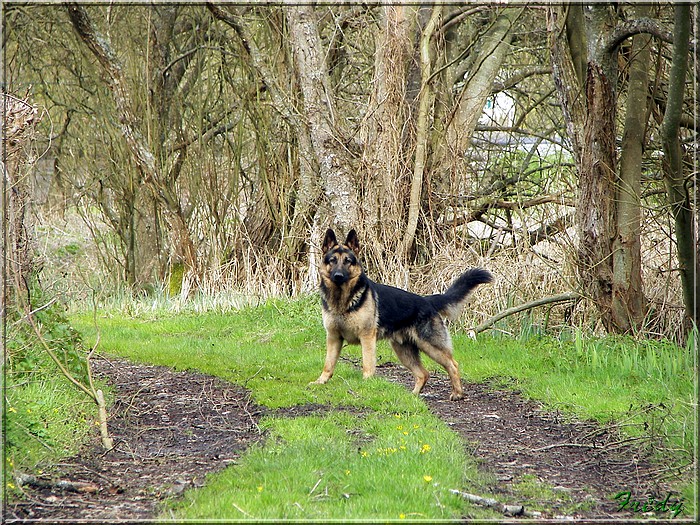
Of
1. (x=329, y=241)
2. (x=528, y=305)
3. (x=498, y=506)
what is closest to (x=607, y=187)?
(x=528, y=305)

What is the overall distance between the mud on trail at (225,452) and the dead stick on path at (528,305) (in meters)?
1.75

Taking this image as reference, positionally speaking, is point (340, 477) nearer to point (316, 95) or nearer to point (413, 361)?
point (413, 361)

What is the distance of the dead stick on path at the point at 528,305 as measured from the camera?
32.4 ft

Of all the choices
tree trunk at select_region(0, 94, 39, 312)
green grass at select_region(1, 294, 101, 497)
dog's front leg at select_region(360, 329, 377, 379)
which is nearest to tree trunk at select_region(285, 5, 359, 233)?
dog's front leg at select_region(360, 329, 377, 379)

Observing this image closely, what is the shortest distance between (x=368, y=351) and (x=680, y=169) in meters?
3.63

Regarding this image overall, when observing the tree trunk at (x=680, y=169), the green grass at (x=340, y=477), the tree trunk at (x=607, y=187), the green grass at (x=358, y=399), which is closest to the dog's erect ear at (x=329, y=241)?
the green grass at (x=358, y=399)

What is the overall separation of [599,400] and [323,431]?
270cm

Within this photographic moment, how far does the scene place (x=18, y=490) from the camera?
473cm

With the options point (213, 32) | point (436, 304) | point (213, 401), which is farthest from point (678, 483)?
point (213, 32)

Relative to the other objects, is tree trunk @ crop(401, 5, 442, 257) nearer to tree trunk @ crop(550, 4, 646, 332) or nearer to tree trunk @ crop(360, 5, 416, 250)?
tree trunk @ crop(360, 5, 416, 250)

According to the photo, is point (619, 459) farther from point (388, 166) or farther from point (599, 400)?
point (388, 166)

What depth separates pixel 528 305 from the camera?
33.0 ft

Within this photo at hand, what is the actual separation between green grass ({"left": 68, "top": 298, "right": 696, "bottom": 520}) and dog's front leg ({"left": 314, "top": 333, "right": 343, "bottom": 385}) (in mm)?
159

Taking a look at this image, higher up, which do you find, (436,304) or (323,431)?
(436,304)
